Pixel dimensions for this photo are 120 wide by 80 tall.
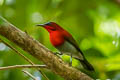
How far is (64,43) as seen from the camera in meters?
3.42

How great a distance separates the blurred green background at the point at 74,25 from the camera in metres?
1.63

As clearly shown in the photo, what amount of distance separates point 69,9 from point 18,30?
59 centimetres

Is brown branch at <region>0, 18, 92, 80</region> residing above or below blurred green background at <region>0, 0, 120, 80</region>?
below

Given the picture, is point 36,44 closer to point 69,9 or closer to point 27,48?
point 27,48

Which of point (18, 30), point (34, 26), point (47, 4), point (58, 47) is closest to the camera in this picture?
point (47, 4)

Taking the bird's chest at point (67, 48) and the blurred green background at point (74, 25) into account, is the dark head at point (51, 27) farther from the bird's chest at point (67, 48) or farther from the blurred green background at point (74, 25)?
the bird's chest at point (67, 48)

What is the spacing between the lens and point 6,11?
72.4 inches

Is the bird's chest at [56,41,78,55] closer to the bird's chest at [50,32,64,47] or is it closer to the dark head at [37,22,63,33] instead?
the bird's chest at [50,32,64,47]

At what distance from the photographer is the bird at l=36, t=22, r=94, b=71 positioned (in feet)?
10.6

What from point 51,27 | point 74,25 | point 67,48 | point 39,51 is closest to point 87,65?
point 67,48

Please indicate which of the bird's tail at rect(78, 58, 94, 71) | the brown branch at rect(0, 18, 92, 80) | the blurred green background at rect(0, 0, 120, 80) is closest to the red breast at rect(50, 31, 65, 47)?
the blurred green background at rect(0, 0, 120, 80)

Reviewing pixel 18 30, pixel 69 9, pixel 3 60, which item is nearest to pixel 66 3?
pixel 69 9

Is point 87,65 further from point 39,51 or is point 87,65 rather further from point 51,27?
point 39,51

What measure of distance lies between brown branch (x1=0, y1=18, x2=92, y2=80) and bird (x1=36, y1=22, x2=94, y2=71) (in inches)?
29.8
